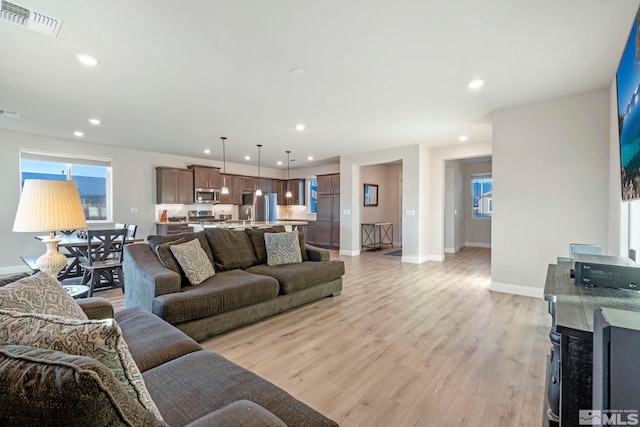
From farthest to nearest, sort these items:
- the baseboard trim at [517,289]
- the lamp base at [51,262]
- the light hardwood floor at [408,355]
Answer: the baseboard trim at [517,289]
the lamp base at [51,262]
the light hardwood floor at [408,355]

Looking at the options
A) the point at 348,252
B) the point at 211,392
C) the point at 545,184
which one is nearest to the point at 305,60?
the point at 211,392

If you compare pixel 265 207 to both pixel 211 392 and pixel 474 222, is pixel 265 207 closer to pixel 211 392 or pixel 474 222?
pixel 474 222

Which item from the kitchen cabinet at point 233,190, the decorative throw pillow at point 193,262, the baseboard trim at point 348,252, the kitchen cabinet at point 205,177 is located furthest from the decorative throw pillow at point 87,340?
the kitchen cabinet at point 233,190

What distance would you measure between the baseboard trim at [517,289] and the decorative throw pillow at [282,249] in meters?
2.85

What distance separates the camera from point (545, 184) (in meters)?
3.82

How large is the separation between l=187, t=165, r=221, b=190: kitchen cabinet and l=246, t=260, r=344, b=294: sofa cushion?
4.91m

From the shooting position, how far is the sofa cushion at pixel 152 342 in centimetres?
145

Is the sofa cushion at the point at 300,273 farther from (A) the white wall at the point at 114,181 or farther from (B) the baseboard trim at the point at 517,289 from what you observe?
(A) the white wall at the point at 114,181

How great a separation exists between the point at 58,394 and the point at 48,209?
234cm

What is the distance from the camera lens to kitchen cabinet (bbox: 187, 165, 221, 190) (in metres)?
7.70

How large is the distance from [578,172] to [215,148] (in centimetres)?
656

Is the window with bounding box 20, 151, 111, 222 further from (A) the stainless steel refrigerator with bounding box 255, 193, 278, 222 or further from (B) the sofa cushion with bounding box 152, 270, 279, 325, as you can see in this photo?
(B) the sofa cushion with bounding box 152, 270, 279, 325

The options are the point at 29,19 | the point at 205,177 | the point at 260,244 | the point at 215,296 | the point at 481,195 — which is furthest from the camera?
the point at 481,195

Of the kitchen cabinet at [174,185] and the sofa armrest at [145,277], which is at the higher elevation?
the kitchen cabinet at [174,185]
